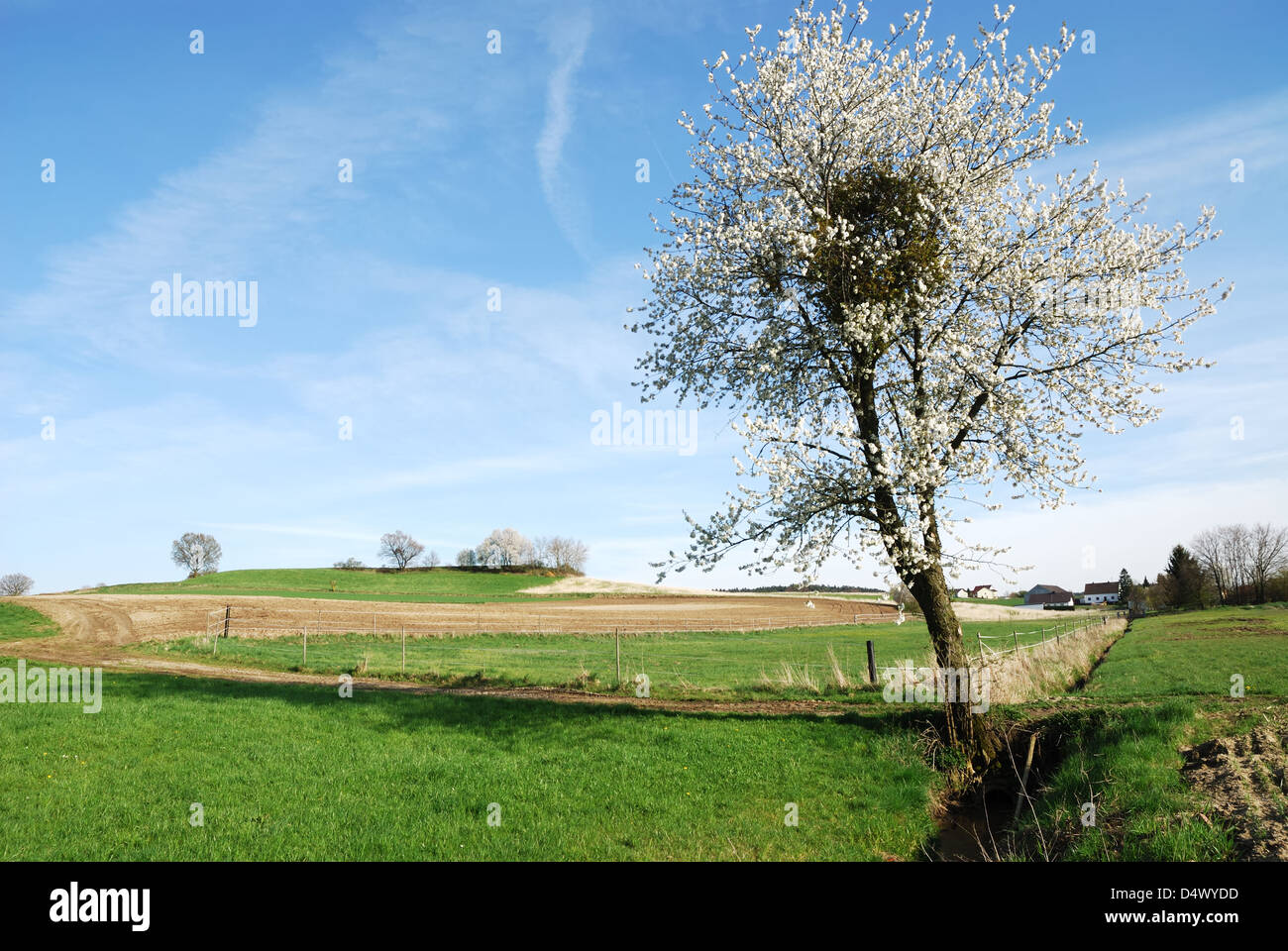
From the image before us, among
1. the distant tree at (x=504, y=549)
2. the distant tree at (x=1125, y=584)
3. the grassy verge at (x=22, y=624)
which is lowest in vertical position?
the distant tree at (x=1125, y=584)

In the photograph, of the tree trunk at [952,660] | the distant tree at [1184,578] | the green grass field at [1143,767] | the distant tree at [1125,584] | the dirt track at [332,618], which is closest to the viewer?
the green grass field at [1143,767]

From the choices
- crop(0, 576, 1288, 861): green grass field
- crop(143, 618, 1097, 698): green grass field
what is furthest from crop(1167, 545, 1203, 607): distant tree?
crop(0, 576, 1288, 861): green grass field

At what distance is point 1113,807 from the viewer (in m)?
11.3

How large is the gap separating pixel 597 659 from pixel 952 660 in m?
24.2

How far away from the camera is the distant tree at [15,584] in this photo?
129 m

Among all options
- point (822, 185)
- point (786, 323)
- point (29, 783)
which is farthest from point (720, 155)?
point (29, 783)

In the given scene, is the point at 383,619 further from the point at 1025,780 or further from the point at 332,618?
the point at 1025,780

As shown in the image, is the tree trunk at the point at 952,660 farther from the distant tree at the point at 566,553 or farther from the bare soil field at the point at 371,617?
the distant tree at the point at 566,553

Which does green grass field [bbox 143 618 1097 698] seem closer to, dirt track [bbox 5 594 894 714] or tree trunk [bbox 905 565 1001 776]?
dirt track [bbox 5 594 894 714]

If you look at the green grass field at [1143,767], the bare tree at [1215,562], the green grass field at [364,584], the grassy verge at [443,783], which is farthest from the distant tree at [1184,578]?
the grassy verge at [443,783]

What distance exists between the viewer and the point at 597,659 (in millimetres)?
38188

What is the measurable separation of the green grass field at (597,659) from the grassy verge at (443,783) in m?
5.36
